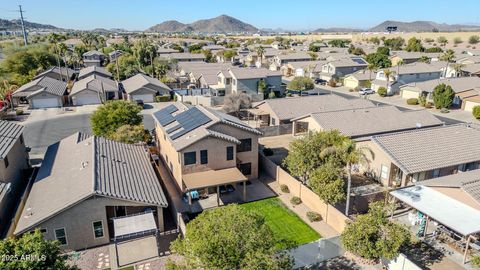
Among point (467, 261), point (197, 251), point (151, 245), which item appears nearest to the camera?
point (197, 251)

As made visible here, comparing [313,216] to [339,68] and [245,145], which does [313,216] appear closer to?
[245,145]

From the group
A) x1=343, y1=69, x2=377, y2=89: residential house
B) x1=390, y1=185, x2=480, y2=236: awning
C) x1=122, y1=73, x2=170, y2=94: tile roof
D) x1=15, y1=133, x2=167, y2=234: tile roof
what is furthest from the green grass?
x1=343, y1=69, x2=377, y2=89: residential house

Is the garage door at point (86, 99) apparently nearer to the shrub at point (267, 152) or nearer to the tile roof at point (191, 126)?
the tile roof at point (191, 126)

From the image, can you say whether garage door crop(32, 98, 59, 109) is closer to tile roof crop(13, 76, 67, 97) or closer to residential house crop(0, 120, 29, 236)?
tile roof crop(13, 76, 67, 97)

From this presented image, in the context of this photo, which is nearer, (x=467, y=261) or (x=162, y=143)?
(x=467, y=261)

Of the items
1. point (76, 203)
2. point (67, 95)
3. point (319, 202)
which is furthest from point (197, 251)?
point (67, 95)

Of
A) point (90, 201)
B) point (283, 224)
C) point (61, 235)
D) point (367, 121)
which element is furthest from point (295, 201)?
point (367, 121)

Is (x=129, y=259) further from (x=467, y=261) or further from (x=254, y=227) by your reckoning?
(x=467, y=261)
